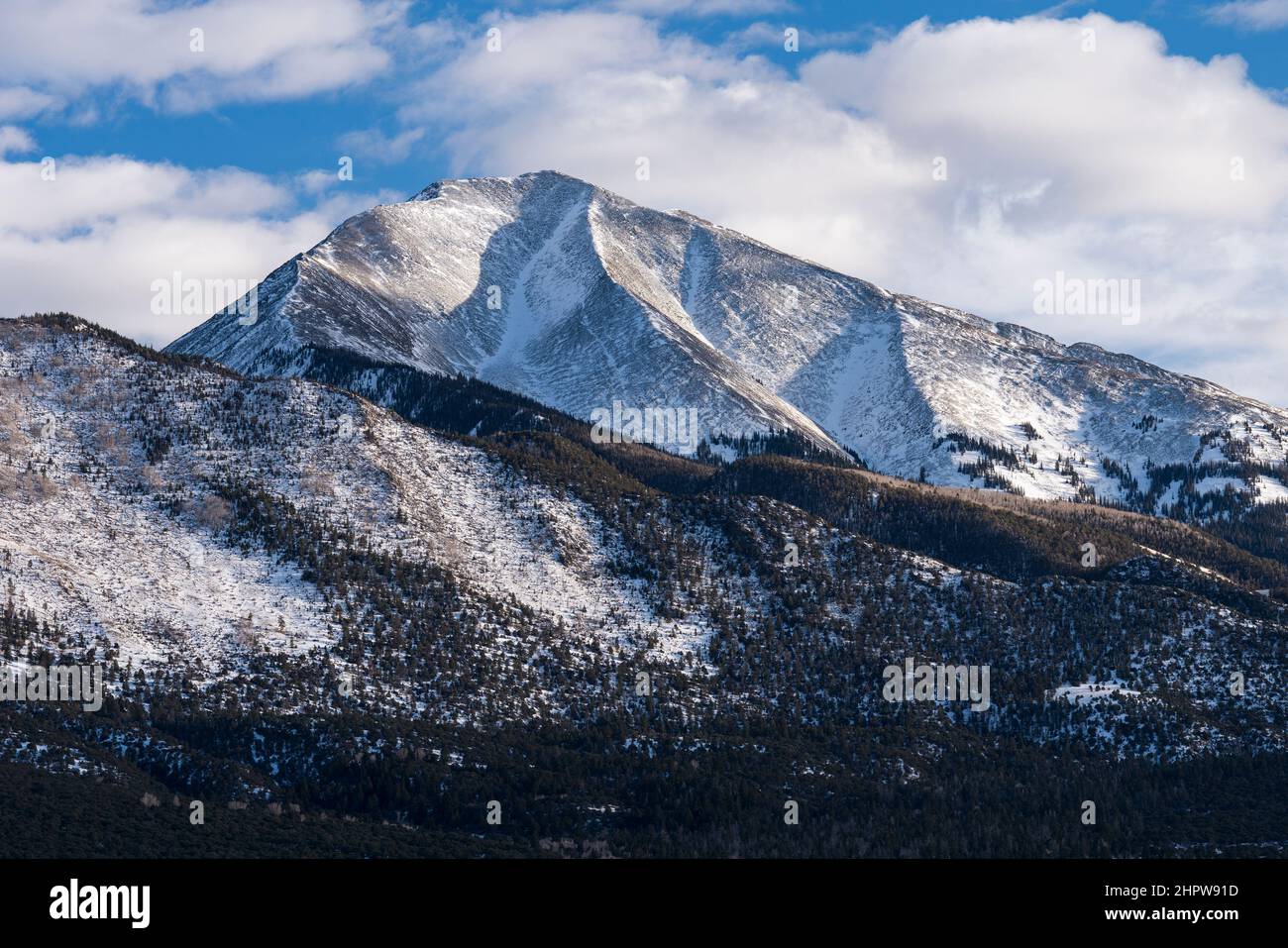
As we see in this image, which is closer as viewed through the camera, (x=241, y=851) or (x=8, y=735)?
(x=241, y=851)

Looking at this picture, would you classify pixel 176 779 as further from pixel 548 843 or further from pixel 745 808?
pixel 745 808

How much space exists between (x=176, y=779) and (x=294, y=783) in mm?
13048

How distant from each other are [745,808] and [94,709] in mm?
73673
